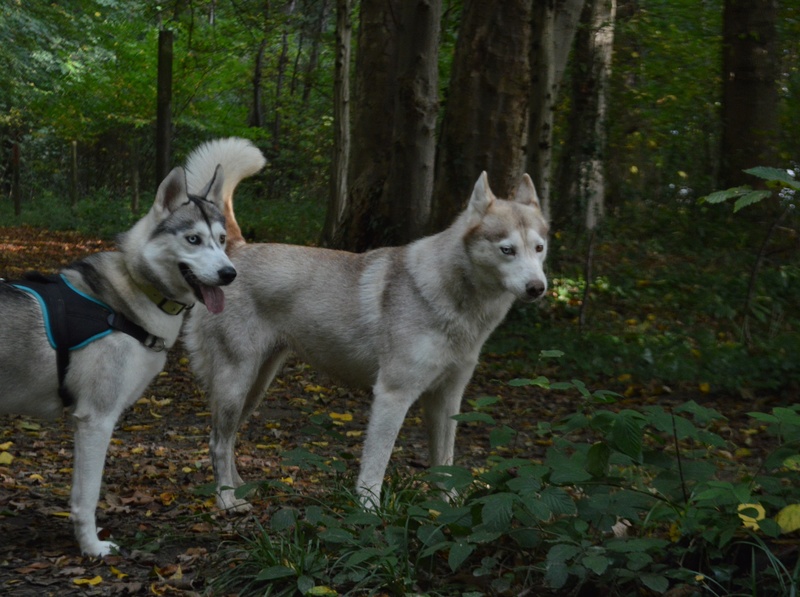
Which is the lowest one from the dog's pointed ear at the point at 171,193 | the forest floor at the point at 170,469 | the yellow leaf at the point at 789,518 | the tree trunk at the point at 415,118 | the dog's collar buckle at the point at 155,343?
the forest floor at the point at 170,469

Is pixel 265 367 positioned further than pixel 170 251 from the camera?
Yes

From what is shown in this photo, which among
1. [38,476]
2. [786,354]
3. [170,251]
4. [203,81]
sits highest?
[203,81]

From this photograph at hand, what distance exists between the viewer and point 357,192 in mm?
11820

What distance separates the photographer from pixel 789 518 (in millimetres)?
3268

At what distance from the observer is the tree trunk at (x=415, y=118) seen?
34.3 ft

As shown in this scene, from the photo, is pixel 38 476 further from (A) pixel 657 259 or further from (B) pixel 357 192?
(A) pixel 657 259

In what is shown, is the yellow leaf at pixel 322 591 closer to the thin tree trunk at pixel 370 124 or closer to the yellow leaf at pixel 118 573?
the yellow leaf at pixel 118 573

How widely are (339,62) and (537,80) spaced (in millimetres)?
5250

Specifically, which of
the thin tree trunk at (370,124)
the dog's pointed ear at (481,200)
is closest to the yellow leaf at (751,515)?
the dog's pointed ear at (481,200)

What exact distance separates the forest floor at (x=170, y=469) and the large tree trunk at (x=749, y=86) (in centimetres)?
430

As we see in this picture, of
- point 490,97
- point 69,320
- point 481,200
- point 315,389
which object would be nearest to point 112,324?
point 69,320

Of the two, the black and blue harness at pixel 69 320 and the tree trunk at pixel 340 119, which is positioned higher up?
the tree trunk at pixel 340 119

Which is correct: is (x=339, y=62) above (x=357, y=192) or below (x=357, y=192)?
above

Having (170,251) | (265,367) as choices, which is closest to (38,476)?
(265,367)
